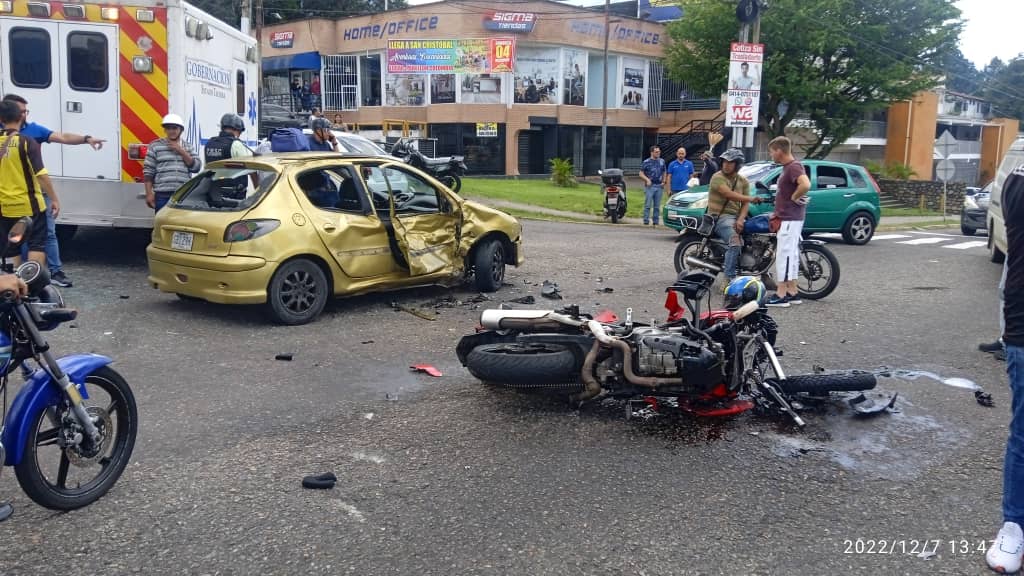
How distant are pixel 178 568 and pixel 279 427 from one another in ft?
5.75

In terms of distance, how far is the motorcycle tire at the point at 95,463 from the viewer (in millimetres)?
3762

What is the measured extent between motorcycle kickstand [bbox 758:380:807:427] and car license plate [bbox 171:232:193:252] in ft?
16.9

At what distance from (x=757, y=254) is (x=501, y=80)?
27.9 metres

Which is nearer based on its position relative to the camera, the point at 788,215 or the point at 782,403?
the point at 782,403

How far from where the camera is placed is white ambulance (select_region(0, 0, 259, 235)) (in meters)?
9.63

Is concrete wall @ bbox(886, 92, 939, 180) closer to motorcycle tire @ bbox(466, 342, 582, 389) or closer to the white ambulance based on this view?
the white ambulance

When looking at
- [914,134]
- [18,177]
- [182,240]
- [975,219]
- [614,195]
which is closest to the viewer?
[182,240]

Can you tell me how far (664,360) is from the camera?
204 inches

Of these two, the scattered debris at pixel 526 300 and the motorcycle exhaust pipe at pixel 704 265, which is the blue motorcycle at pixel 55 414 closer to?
the motorcycle exhaust pipe at pixel 704 265

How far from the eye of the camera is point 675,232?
1814 cm

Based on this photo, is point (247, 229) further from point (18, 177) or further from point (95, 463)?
point (95, 463)

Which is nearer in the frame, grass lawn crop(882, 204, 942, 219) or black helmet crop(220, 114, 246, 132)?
black helmet crop(220, 114, 246, 132)

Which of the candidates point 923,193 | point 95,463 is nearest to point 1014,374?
point 95,463

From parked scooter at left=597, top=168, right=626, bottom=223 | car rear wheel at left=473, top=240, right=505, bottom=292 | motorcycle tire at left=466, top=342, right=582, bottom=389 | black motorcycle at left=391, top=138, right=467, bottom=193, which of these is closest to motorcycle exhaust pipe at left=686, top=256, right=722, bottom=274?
motorcycle tire at left=466, top=342, right=582, bottom=389
